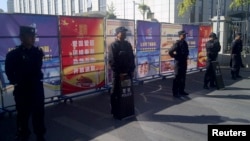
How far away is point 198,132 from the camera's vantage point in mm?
4828

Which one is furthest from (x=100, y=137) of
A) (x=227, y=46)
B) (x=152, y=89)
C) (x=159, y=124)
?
(x=227, y=46)

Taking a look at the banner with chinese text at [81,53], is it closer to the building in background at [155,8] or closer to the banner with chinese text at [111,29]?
the banner with chinese text at [111,29]

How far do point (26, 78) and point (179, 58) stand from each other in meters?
4.41

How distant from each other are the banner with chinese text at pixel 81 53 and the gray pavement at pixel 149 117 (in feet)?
1.60

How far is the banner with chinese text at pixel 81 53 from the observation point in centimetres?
658

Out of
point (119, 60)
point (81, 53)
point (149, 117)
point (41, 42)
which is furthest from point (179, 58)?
point (41, 42)

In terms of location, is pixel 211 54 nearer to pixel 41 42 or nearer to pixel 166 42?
pixel 166 42

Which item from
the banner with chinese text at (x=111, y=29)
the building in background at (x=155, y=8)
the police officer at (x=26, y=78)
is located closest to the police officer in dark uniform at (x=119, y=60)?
the police officer at (x=26, y=78)

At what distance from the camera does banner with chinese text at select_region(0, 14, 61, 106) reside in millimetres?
5414

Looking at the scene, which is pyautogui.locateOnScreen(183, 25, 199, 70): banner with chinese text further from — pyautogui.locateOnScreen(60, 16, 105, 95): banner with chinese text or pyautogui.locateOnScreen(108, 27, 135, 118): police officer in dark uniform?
pyautogui.locateOnScreen(108, 27, 135, 118): police officer in dark uniform

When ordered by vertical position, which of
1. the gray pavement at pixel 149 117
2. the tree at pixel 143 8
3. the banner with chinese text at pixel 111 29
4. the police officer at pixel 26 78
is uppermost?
the tree at pixel 143 8

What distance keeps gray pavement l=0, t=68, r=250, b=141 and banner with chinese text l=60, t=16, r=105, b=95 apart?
487 millimetres

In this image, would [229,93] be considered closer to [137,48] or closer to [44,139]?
[137,48]

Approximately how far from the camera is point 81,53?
695cm
